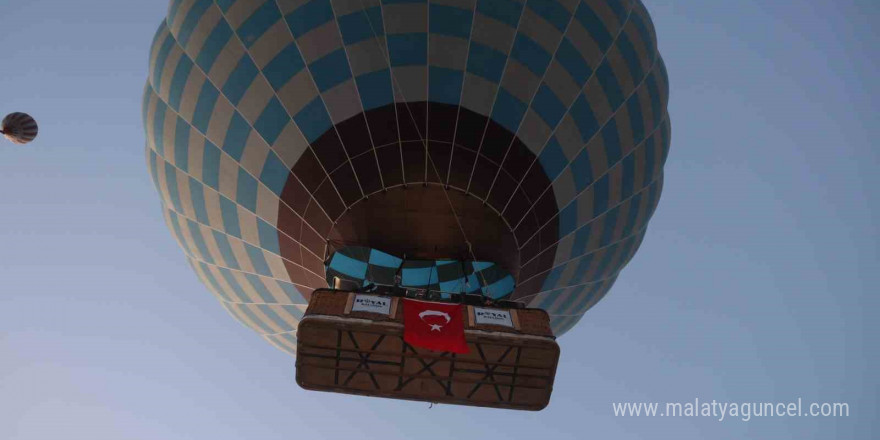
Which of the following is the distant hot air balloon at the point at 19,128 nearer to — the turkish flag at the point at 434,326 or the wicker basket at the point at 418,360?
the wicker basket at the point at 418,360

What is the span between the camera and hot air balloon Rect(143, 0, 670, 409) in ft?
29.7

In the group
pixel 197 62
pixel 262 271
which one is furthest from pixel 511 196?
pixel 197 62

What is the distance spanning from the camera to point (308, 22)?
30.0 ft

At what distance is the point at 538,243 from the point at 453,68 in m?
1.90

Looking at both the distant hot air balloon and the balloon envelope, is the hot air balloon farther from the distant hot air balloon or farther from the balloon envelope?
the distant hot air balloon

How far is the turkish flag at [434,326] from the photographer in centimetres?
742

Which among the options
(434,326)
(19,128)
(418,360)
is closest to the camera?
(434,326)

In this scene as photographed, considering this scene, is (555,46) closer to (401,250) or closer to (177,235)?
(401,250)

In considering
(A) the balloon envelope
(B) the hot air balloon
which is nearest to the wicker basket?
(B) the hot air balloon

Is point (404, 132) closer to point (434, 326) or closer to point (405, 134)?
point (405, 134)

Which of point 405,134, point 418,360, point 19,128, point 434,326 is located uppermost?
point 405,134

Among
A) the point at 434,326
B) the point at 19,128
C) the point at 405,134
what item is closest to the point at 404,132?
the point at 405,134

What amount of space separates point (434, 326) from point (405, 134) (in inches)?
88.4

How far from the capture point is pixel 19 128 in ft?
30.3
